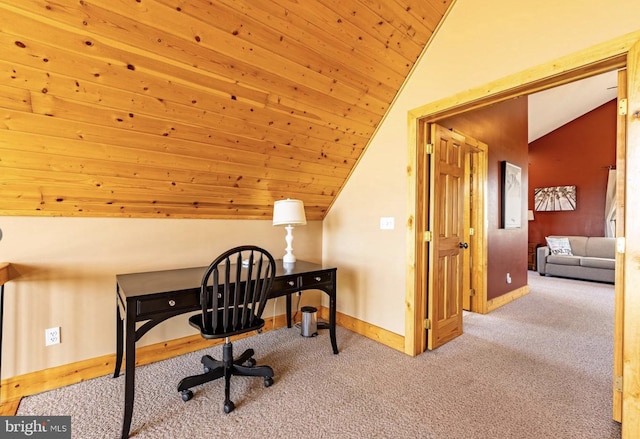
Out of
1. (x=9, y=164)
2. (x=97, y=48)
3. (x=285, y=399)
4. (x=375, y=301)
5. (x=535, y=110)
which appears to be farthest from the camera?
(x=535, y=110)

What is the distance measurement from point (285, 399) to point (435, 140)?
7.44 feet

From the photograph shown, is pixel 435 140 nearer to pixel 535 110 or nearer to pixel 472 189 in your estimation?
pixel 472 189

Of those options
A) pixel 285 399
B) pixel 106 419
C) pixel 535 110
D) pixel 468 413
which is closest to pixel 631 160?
pixel 468 413

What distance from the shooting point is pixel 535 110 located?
579cm

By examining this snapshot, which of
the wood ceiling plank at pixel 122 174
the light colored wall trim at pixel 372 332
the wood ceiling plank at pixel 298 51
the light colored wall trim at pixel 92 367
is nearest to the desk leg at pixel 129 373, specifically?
the light colored wall trim at pixel 92 367

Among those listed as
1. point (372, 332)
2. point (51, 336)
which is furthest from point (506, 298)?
point (51, 336)

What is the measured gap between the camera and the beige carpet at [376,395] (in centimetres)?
168

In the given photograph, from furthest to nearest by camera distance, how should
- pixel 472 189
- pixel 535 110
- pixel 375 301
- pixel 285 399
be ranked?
pixel 535 110 < pixel 472 189 < pixel 375 301 < pixel 285 399

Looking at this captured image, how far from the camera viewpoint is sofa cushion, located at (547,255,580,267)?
5.73 metres

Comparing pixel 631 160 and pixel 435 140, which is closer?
pixel 631 160

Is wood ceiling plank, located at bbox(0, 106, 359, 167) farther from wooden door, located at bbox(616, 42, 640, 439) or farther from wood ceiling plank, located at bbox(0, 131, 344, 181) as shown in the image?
wooden door, located at bbox(616, 42, 640, 439)

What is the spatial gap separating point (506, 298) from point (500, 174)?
169 centimetres

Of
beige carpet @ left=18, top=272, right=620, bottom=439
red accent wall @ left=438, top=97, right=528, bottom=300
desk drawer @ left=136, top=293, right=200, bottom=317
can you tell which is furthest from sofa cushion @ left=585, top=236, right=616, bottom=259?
desk drawer @ left=136, top=293, right=200, bottom=317

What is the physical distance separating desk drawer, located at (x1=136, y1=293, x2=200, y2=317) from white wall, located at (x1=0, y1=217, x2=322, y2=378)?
2.62 feet
